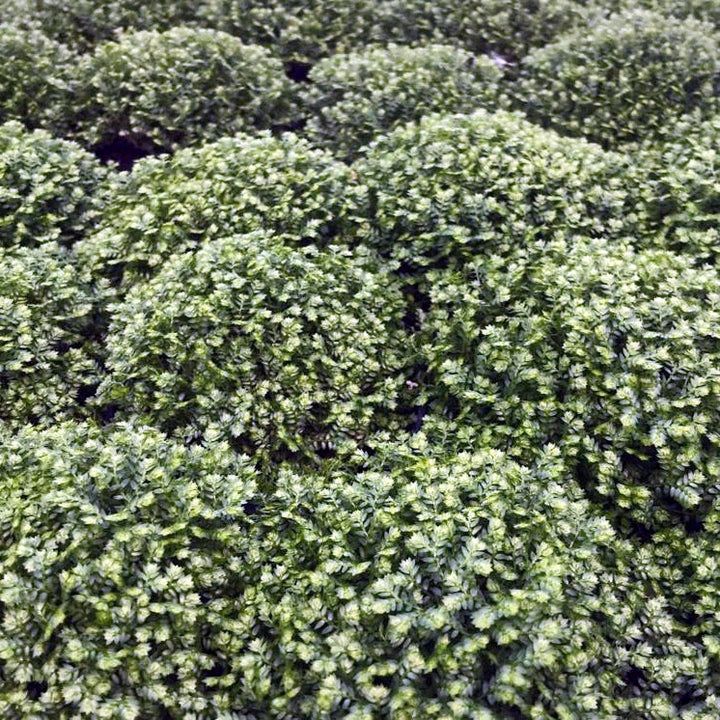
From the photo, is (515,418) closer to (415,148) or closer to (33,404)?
(415,148)

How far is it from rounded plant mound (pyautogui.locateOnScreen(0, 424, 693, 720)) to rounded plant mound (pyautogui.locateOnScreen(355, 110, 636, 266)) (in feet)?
5.81

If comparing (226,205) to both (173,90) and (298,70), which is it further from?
(298,70)

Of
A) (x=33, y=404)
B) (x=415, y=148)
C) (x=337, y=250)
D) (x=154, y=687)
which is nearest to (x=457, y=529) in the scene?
(x=154, y=687)

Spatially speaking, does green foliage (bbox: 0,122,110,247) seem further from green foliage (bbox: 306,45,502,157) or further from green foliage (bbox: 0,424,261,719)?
green foliage (bbox: 0,424,261,719)

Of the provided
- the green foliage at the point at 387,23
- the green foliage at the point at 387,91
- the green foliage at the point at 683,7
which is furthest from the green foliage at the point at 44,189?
the green foliage at the point at 683,7

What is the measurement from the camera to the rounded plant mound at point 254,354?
4.05 meters

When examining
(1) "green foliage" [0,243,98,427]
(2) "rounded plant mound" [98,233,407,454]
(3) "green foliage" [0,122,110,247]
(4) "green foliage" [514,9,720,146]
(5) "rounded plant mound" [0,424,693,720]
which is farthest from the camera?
(4) "green foliage" [514,9,720,146]

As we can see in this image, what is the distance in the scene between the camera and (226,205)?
195 inches

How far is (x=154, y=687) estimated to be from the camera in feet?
9.87

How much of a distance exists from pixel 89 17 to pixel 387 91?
12.2 ft

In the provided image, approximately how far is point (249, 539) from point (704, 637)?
215 cm

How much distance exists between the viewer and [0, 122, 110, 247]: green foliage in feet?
16.9

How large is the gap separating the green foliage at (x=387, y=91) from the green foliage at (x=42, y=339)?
2.73m

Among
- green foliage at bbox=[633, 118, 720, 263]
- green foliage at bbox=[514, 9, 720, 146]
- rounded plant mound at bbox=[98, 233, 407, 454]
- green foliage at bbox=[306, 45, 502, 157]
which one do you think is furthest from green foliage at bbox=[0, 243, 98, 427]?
green foliage at bbox=[514, 9, 720, 146]
